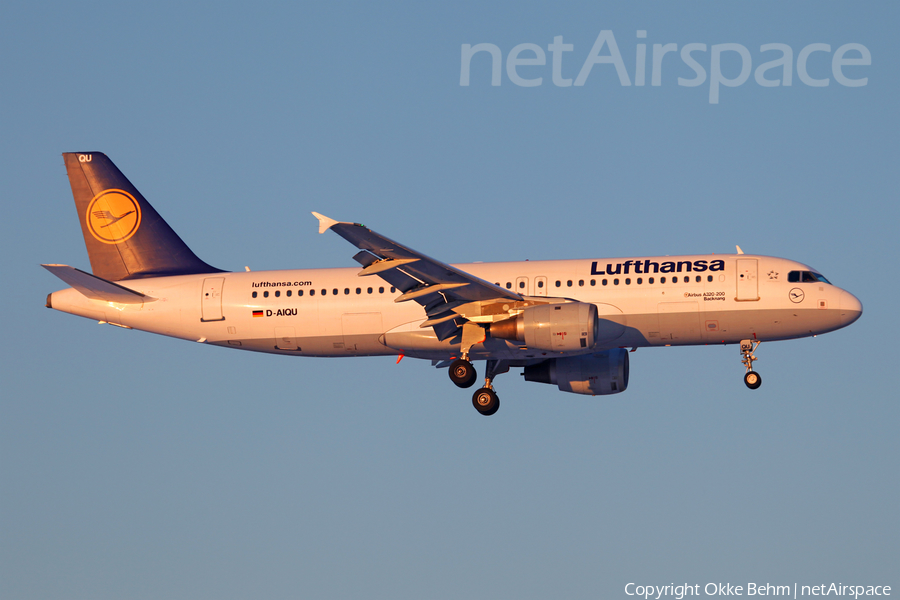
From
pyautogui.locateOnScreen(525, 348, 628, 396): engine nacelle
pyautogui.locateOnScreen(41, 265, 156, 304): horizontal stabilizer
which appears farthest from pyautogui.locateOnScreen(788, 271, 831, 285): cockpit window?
pyautogui.locateOnScreen(41, 265, 156, 304): horizontal stabilizer

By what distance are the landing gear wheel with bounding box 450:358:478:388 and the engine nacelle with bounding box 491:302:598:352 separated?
2.84 meters

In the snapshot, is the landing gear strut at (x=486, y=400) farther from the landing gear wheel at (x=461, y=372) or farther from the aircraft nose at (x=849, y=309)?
the aircraft nose at (x=849, y=309)

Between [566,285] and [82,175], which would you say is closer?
[566,285]

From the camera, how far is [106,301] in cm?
4525

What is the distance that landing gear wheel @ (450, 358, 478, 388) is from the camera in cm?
4231

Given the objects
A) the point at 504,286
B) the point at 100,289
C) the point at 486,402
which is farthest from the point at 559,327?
the point at 100,289

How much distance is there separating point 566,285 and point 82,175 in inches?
824

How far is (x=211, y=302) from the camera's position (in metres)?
45.1

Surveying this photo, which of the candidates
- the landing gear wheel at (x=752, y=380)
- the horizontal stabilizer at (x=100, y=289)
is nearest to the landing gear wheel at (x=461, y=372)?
the landing gear wheel at (x=752, y=380)

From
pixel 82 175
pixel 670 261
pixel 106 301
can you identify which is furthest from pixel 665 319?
pixel 82 175

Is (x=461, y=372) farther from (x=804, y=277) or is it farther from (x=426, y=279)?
(x=804, y=277)

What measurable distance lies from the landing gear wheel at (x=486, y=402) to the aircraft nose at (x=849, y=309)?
1278cm

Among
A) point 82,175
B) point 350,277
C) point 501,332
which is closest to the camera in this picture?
point 501,332

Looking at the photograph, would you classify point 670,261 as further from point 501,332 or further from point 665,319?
point 501,332
